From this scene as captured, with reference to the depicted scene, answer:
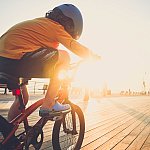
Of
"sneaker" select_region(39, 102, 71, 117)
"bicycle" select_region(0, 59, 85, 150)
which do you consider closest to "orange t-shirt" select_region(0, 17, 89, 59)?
"bicycle" select_region(0, 59, 85, 150)

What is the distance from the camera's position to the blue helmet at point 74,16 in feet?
9.93

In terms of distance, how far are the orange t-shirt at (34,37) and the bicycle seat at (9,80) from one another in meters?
0.23

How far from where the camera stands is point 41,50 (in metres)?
2.85

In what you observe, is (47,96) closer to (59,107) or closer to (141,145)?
(59,107)

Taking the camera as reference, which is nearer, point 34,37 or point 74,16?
point 34,37

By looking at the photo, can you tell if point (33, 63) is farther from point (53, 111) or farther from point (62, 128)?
point (62, 128)

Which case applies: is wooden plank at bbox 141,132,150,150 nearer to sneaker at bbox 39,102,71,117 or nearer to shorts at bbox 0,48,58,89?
sneaker at bbox 39,102,71,117

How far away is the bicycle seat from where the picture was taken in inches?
105

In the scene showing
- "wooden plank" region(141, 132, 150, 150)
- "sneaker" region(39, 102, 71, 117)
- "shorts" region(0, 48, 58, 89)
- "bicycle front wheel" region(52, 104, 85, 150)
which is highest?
"shorts" region(0, 48, 58, 89)

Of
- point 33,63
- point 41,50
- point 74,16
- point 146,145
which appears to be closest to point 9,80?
point 33,63

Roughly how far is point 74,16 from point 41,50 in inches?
22.3

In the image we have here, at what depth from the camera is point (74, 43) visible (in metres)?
2.86

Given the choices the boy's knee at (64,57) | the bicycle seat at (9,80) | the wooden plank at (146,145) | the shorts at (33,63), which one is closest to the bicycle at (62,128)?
the bicycle seat at (9,80)

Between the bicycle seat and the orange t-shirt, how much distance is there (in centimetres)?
23
